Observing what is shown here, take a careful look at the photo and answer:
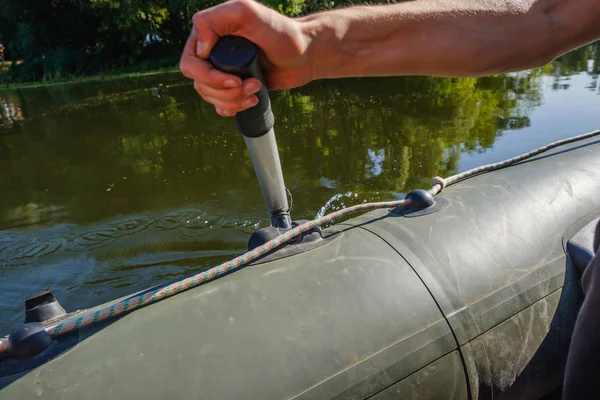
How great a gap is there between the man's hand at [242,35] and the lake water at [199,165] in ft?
5.82

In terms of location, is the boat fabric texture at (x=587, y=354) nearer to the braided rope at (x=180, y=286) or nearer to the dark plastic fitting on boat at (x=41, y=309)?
the braided rope at (x=180, y=286)

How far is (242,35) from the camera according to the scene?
1.24 metres

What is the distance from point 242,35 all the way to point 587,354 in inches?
Answer: 40.6

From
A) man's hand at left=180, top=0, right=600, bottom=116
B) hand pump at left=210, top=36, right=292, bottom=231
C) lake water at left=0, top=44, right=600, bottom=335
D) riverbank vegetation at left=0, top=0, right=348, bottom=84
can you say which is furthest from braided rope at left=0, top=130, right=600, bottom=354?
riverbank vegetation at left=0, top=0, right=348, bottom=84

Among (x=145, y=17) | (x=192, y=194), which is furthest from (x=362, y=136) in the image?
(x=145, y=17)

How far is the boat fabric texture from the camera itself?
88cm

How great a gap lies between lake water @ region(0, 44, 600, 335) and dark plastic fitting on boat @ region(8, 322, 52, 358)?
5.31ft

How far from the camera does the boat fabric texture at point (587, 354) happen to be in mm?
877

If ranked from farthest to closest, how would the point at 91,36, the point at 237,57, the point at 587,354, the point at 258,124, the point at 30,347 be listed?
the point at 91,36
the point at 258,124
the point at 237,57
the point at 30,347
the point at 587,354

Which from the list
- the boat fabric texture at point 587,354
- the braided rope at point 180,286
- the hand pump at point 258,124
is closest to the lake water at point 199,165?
the hand pump at point 258,124

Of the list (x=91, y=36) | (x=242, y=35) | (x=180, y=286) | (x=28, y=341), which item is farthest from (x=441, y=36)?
(x=91, y=36)

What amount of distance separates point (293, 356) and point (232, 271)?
32cm

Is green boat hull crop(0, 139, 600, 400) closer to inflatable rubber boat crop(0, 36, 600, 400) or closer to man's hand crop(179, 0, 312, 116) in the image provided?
inflatable rubber boat crop(0, 36, 600, 400)

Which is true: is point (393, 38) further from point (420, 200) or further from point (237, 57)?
point (420, 200)
